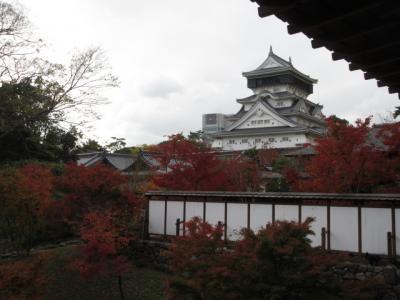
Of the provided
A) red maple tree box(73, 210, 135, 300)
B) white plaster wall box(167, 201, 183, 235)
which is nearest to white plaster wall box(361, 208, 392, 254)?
white plaster wall box(167, 201, 183, 235)

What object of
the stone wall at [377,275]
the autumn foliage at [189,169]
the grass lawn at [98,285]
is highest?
the autumn foliage at [189,169]

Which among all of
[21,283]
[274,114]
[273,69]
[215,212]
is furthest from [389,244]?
[273,69]

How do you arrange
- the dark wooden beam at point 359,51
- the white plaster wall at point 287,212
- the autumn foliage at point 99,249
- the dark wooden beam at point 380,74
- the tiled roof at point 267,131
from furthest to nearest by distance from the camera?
the tiled roof at point 267,131, the white plaster wall at point 287,212, the autumn foliage at point 99,249, the dark wooden beam at point 380,74, the dark wooden beam at point 359,51

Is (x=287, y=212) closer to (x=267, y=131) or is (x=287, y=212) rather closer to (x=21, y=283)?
(x=21, y=283)

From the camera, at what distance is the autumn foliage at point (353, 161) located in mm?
15188

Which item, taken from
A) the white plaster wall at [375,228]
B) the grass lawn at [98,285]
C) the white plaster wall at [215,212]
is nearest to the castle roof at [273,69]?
the white plaster wall at [215,212]

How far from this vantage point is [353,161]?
15117 mm

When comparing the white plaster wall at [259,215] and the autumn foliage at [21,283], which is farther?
the white plaster wall at [259,215]

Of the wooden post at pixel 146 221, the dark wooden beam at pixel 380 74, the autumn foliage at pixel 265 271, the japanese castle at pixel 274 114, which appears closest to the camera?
the dark wooden beam at pixel 380 74

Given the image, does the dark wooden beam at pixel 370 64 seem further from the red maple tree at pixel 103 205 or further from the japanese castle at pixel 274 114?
the japanese castle at pixel 274 114

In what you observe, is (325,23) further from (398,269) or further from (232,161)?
(232,161)

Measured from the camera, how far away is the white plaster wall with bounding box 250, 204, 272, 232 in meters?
14.0

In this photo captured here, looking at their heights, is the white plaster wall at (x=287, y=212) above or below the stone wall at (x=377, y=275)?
above

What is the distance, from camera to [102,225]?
13.1m
